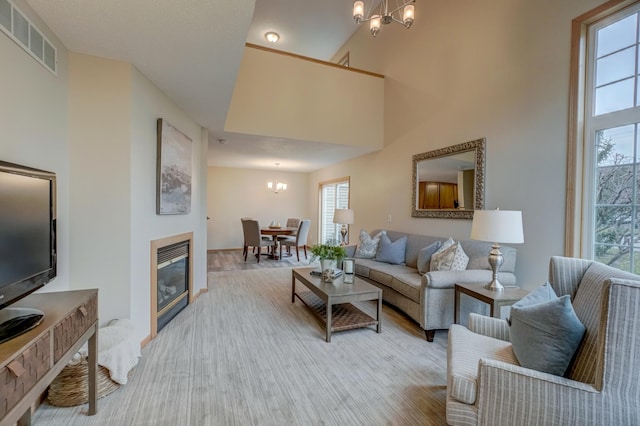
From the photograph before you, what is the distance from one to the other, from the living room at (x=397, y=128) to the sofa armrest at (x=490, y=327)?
1.31 meters

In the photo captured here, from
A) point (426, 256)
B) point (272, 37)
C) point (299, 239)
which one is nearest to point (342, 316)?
point (426, 256)

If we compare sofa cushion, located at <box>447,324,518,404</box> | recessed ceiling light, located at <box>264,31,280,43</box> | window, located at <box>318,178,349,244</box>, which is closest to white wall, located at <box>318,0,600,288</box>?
sofa cushion, located at <box>447,324,518,404</box>

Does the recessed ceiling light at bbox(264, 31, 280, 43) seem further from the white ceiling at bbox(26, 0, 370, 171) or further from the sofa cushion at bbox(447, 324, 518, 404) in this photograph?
the sofa cushion at bbox(447, 324, 518, 404)

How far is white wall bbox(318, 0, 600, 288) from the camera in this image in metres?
2.67

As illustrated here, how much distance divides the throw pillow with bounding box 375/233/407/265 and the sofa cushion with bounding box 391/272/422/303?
58 centimetres

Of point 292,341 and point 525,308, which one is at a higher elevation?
point 525,308

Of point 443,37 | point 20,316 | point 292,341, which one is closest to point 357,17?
point 443,37

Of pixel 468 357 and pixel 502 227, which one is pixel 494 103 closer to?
pixel 502 227

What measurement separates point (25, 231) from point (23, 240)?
0.04m

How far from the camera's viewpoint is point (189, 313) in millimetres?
3326

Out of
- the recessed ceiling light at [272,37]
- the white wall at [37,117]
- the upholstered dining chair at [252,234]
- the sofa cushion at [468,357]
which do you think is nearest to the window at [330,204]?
the upholstered dining chair at [252,234]

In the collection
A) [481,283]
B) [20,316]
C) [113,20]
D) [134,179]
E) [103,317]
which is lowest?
[103,317]

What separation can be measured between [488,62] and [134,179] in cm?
391

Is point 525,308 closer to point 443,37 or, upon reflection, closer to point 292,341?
point 292,341
